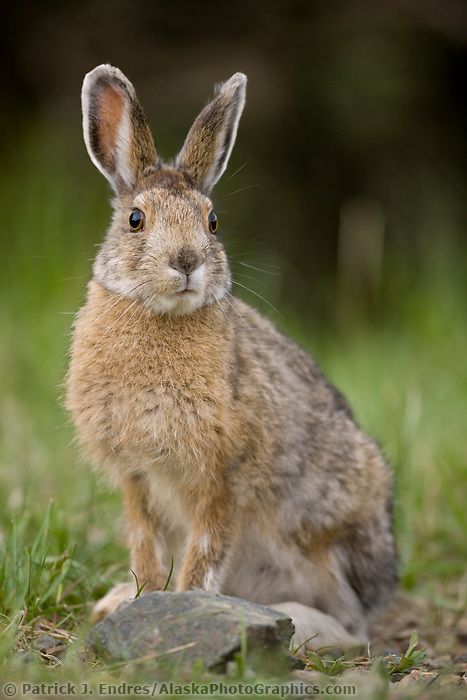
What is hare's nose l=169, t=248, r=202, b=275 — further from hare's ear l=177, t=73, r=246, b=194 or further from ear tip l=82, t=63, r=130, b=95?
ear tip l=82, t=63, r=130, b=95

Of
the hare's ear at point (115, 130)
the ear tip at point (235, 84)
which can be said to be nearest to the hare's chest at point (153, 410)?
the hare's ear at point (115, 130)

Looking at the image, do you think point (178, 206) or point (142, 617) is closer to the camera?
point (142, 617)

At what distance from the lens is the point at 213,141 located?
4.68m

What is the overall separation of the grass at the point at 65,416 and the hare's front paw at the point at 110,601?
72mm

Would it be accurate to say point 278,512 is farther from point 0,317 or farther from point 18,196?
point 18,196

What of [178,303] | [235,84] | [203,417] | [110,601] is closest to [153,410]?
[203,417]

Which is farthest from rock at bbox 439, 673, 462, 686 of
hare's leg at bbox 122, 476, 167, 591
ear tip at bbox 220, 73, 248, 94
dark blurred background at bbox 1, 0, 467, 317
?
dark blurred background at bbox 1, 0, 467, 317

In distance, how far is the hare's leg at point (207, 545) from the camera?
4.32 metres

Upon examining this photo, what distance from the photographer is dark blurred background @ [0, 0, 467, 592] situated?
8742 millimetres

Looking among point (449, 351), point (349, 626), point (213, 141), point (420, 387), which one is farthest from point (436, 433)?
→ point (213, 141)

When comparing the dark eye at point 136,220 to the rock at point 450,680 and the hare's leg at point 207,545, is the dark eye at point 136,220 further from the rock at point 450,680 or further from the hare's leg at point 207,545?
the rock at point 450,680

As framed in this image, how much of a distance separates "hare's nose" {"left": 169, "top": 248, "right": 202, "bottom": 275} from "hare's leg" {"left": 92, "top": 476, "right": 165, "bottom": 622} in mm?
984

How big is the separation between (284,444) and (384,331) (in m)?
4.92

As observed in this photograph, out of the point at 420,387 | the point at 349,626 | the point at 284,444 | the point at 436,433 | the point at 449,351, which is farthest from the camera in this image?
the point at 449,351
